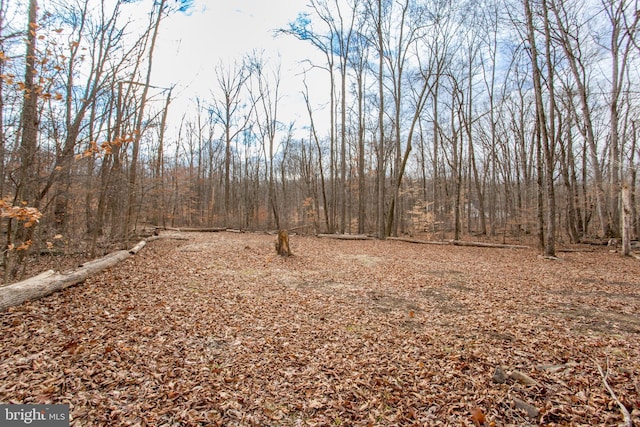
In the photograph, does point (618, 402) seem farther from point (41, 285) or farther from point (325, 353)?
point (41, 285)

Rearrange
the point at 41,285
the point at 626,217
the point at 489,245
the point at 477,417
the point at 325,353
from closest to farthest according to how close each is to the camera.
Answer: the point at 477,417 → the point at 325,353 → the point at 41,285 → the point at 626,217 → the point at 489,245

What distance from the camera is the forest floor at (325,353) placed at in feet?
7.50

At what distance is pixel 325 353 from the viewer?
10.4 feet

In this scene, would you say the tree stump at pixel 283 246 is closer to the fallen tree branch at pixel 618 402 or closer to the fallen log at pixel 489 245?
the fallen tree branch at pixel 618 402

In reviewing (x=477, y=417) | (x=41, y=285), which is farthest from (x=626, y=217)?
(x=41, y=285)

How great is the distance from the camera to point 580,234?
1466cm

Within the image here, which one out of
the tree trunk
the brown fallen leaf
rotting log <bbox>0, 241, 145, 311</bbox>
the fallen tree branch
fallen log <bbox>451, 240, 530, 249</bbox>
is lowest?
the brown fallen leaf

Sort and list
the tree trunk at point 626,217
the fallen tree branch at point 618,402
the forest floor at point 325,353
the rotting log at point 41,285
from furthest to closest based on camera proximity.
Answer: the tree trunk at point 626,217 < the rotting log at point 41,285 < the forest floor at point 325,353 < the fallen tree branch at point 618,402

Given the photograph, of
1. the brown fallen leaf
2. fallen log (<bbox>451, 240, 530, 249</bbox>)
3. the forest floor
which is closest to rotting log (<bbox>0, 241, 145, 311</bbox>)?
the forest floor

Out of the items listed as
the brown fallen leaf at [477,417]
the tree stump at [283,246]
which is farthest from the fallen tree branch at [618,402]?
the tree stump at [283,246]

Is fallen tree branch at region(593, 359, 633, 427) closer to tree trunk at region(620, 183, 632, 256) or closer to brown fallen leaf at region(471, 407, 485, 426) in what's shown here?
brown fallen leaf at region(471, 407, 485, 426)

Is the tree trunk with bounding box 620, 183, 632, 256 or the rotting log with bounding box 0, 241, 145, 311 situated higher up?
the tree trunk with bounding box 620, 183, 632, 256

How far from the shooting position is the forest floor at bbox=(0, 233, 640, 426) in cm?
229

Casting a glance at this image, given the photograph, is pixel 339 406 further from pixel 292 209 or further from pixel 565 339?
pixel 292 209
